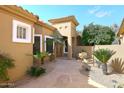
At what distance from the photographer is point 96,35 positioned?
23984 millimetres

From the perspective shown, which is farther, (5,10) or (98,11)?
(98,11)

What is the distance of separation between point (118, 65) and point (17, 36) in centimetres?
771

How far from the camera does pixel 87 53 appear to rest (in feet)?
73.6

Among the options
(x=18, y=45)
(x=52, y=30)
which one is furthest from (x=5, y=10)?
(x=52, y=30)

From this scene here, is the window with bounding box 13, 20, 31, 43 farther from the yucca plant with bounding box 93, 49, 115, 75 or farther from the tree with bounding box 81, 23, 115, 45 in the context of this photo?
the tree with bounding box 81, 23, 115, 45

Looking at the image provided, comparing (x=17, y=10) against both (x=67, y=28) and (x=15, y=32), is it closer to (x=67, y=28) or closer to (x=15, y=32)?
(x=15, y=32)

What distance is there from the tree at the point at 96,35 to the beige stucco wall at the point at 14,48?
41.4 ft

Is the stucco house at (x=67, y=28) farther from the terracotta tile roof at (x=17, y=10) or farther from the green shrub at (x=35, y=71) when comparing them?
the green shrub at (x=35, y=71)

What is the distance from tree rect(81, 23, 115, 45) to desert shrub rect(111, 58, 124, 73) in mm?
9794

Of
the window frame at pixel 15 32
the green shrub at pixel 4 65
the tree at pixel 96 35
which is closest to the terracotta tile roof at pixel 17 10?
the window frame at pixel 15 32

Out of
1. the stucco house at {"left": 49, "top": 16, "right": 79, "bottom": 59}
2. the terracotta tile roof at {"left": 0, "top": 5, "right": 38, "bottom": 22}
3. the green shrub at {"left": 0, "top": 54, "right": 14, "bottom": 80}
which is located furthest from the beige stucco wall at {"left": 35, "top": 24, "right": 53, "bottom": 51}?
the green shrub at {"left": 0, "top": 54, "right": 14, "bottom": 80}

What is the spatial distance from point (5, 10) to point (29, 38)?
11.3 feet
